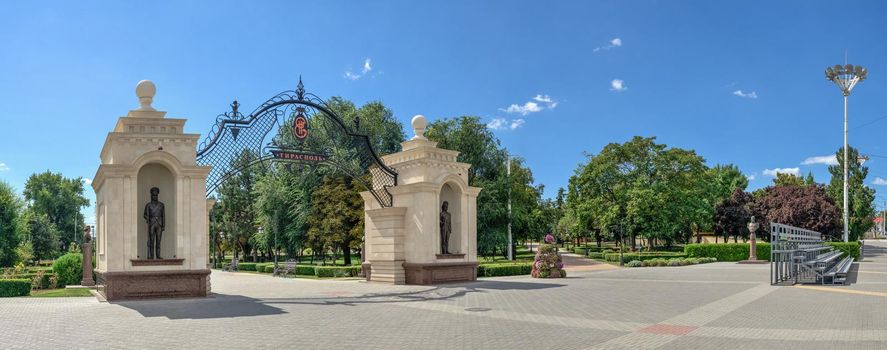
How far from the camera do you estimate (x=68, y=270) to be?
78.3 ft

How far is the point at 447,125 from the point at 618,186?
1748cm

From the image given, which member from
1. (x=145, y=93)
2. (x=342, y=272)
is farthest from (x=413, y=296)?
(x=342, y=272)

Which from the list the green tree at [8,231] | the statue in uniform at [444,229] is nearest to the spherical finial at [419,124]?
the statue in uniform at [444,229]

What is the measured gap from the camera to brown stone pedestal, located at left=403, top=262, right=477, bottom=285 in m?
21.2

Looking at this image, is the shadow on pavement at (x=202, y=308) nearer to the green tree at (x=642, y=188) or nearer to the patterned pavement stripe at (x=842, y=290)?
the patterned pavement stripe at (x=842, y=290)

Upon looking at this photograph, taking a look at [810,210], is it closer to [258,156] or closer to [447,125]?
[447,125]

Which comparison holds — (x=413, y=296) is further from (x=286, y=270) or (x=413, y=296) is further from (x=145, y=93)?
(x=286, y=270)

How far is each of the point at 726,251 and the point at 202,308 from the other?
38288mm

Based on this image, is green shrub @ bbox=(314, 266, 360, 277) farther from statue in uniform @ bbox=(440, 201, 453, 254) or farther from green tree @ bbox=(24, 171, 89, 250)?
green tree @ bbox=(24, 171, 89, 250)

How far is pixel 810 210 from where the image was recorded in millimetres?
59094

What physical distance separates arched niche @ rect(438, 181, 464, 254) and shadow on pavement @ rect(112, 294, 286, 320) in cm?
820

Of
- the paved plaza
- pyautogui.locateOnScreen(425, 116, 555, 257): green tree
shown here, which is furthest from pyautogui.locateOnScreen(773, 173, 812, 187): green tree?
the paved plaza

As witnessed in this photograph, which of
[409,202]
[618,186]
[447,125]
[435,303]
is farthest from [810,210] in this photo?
[435,303]

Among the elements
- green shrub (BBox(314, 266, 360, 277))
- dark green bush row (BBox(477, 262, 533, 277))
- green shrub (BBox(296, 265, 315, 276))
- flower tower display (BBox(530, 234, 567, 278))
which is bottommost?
green shrub (BBox(296, 265, 315, 276))
